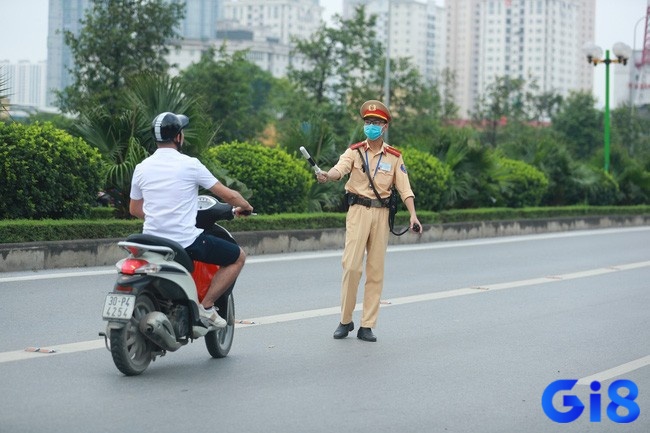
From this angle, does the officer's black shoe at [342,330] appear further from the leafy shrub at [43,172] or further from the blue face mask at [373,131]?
the leafy shrub at [43,172]

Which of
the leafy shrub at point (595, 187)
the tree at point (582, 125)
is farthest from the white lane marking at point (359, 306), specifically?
the tree at point (582, 125)

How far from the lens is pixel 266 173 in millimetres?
19891

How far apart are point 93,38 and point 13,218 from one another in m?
24.8

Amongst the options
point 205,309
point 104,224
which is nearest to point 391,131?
point 104,224

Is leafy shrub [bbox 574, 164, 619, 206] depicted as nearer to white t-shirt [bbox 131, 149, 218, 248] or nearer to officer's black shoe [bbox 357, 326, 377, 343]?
officer's black shoe [bbox 357, 326, 377, 343]

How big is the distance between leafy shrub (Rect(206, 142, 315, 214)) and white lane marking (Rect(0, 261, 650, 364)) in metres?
5.74

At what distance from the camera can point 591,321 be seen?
11500mm

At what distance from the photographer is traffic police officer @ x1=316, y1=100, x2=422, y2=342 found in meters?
9.66

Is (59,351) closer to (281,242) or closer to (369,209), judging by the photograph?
(369,209)

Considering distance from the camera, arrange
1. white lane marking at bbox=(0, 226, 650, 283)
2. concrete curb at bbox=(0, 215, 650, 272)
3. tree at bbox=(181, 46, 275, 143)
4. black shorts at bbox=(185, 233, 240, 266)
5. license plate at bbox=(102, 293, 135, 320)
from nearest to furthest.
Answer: license plate at bbox=(102, 293, 135, 320) < black shorts at bbox=(185, 233, 240, 266) < white lane marking at bbox=(0, 226, 650, 283) < concrete curb at bbox=(0, 215, 650, 272) < tree at bbox=(181, 46, 275, 143)

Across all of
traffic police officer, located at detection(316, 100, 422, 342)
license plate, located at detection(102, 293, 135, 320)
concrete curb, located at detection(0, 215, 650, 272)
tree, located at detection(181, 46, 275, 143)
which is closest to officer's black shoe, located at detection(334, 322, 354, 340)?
traffic police officer, located at detection(316, 100, 422, 342)

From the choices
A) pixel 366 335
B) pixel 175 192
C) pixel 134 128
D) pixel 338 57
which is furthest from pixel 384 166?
pixel 338 57

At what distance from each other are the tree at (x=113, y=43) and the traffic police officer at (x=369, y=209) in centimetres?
2933

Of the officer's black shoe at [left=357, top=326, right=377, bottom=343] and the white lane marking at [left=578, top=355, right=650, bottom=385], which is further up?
the officer's black shoe at [left=357, top=326, right=377, bottom=343]
